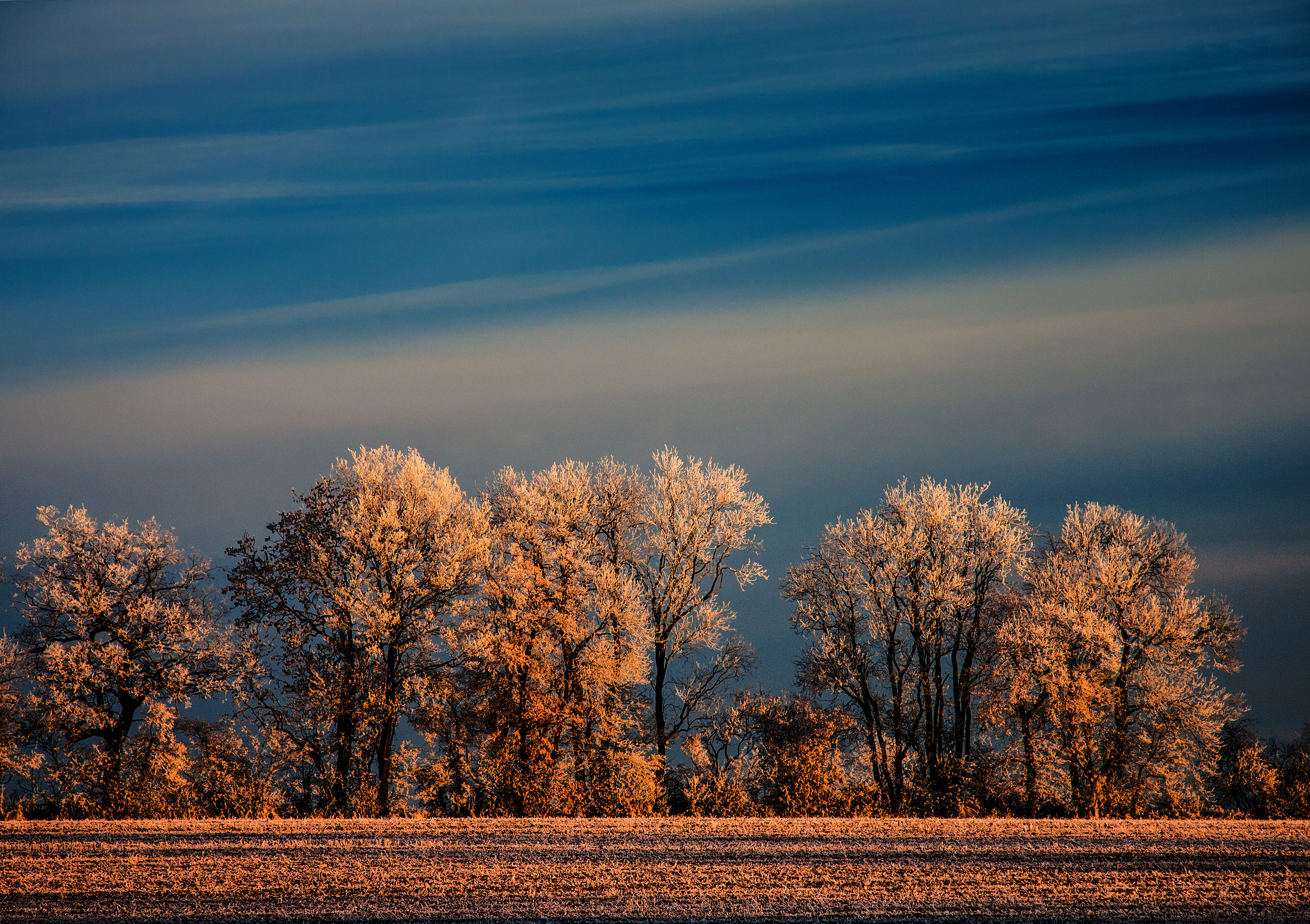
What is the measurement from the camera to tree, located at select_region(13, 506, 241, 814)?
110ft

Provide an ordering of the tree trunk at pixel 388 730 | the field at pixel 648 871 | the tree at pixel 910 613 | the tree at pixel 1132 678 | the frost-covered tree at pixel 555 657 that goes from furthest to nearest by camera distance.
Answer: the tree at pixel 910 613, the tree at pixel 1132 678, the tree trunk at pixel 388 730, the frost-covered tree at pixel 555 657, the field at pixel 648 871

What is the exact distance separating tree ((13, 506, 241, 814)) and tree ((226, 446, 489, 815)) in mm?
3352

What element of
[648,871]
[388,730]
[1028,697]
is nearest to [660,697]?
[388,730]

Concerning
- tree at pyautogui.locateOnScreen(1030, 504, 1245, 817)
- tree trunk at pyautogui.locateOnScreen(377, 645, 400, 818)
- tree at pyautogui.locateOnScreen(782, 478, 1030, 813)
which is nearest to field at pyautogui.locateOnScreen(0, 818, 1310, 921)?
tree trunk at pyautogui.locateOnScreen(377, 645, 400, 818)

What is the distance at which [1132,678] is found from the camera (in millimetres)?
35500

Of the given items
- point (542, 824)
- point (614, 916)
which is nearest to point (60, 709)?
point (542, 824)

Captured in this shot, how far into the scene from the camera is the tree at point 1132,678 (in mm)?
33094

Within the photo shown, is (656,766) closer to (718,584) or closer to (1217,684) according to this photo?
(718,584)

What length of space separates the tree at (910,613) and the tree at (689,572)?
4.54 meters

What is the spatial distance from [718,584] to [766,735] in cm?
1451

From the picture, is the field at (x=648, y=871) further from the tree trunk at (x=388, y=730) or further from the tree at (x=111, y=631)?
the tree at (x=111, y=631)

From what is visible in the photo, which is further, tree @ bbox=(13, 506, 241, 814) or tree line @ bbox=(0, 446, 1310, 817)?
tree @ bbox=(13, 506, 241, 814)

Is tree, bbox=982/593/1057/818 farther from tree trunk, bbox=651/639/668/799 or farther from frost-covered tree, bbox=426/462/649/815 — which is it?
frost-covered tree, bbox=426/462/649/815

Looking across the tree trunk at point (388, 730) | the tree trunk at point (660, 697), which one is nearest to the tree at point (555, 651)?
the tree trunk at point (660, 697)
